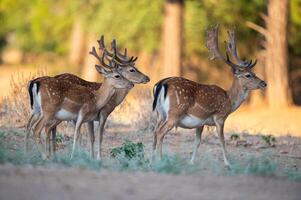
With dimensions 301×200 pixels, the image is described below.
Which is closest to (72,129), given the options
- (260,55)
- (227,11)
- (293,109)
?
(293,109)

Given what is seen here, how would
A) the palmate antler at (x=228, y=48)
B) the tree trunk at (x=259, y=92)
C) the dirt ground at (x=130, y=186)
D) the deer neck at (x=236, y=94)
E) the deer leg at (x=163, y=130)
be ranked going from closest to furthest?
the dirt ground at (x=130, y=186)
the deer leg at (x=163, y=130)
the deer neck at (x=236, y=94)
the palmate antler at (x=228, y=48)
the tree trunk at (x=259, y=92)

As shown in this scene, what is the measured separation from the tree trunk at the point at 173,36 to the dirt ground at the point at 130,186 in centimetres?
1495

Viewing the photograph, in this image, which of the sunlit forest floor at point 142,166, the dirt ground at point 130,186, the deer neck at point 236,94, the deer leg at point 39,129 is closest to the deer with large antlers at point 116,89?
the deer leg at point 39,129

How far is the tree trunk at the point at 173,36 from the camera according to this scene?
25.4 metres

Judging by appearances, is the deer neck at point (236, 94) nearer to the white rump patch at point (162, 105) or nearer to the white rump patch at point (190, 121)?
the white rump patch at point (190, 121)

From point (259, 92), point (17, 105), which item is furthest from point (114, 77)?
point (259, 92)

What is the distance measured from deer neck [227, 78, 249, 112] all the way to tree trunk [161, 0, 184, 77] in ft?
38.0

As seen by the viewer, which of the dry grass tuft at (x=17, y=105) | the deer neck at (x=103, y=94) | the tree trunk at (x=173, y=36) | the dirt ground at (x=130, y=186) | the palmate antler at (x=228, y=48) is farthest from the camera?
the tree trunk at (x=173, y=36)

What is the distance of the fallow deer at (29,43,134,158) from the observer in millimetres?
12617

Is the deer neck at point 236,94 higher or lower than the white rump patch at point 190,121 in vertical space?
higher

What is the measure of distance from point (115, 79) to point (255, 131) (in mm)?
5533

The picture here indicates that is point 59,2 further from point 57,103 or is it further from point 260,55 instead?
A: point 57,103

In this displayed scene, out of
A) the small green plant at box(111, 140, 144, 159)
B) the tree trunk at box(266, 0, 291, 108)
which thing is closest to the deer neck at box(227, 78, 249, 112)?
the small green plant at box(111, 140, 144, 159)

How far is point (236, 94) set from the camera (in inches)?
541
